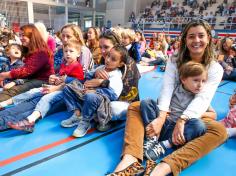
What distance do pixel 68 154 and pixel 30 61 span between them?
4.15ft

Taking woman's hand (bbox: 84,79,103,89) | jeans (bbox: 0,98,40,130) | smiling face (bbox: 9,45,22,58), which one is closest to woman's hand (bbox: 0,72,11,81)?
smiling face (bbox: 9,45,22,58)

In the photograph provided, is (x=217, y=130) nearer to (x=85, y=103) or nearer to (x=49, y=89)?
(x=85, y=103)

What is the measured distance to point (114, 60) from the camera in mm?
1895

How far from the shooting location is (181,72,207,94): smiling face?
62.8 inches

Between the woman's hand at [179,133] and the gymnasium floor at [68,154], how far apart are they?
0.18 metres

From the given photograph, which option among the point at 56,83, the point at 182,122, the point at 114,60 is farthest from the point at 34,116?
the point at 182,122

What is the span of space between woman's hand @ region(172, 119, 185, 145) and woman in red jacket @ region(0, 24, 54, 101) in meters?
1.63

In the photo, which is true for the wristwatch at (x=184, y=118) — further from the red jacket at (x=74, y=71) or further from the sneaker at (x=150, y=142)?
the red jacket at (x=74, y=71)

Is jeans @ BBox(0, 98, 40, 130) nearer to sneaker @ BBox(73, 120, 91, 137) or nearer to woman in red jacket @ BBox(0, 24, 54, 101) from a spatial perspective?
woman in red jacket @ BBox(0, 24, 54, 101)

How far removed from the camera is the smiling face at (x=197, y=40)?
1.65m

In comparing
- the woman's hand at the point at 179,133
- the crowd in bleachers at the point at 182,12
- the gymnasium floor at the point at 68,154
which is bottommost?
the gymnasium floor at the point at 68,154

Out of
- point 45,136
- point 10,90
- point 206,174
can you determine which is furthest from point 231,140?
point 10,90

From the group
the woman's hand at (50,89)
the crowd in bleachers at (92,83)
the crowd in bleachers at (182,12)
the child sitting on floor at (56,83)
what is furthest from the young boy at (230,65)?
the crowd in bleachers at (182,12)

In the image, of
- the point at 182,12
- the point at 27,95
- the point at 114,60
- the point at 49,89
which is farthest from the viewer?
the point at 182,12
